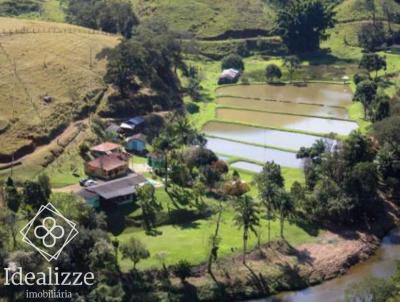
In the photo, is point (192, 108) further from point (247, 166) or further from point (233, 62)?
point (233, 62)

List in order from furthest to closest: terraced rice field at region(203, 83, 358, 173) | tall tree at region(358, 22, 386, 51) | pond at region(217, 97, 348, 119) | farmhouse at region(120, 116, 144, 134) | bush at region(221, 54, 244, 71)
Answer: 1. tall tree at region(358, 22, 386, 51)
2. bush at region(221, 54, 244, 71)
3. pond at region(217, 97, 348, 119)
4. farmhouse at region(120, 116, 144, 134)
5. terraced rice field at region(203, 83, 358, 173)

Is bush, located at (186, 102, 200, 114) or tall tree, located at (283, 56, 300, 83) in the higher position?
tall tree, located at (283, 56, 300, 83)

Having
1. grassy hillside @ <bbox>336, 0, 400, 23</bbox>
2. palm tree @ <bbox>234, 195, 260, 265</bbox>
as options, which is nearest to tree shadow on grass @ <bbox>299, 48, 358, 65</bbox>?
grassy hillside @ <bbox>336, 0, 400, 23</bbox>

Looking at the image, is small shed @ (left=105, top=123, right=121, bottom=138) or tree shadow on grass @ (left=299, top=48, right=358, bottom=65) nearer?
small shed @ (left=105, top=123, right=121, bottom=138)

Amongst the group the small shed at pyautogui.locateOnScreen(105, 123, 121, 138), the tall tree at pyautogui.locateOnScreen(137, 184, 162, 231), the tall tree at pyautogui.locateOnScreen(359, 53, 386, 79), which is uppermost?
the tall tree at pyautogui.locateOnScreen(359, 53, 386, 79)

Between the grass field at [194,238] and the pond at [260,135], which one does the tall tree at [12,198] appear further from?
the pond at [260,135]

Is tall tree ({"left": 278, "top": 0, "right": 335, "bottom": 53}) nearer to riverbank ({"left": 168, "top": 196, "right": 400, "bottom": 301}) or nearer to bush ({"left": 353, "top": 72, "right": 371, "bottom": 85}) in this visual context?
bush ({"left": 353, "top": 72, "right": 371, "bottom": 85})

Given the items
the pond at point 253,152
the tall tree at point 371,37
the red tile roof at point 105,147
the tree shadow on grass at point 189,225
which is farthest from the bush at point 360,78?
the tree shadow on grass at point 189,225

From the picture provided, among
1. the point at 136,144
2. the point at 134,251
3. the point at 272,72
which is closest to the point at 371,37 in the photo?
the point at 272,72
